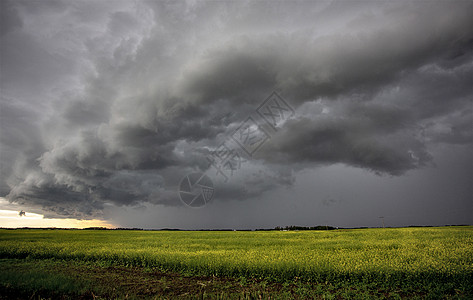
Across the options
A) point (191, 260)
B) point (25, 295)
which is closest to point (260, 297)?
point (191, 260)

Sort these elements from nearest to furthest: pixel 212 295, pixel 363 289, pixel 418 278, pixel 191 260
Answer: pixel 212 295, pixel 363 289, pixel 418 278, pixel 191 260

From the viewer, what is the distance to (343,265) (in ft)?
36.5

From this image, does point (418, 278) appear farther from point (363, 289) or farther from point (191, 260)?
point (191, 260)

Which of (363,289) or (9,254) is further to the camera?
(9,254)

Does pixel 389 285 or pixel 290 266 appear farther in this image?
pixel 290 266

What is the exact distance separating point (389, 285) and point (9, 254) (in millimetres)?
24792

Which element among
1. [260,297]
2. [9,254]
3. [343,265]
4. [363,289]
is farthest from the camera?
[9,254]

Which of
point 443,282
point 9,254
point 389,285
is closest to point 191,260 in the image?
point 389,285

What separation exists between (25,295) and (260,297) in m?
8.58

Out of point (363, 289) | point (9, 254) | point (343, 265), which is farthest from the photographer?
point (9, 254)

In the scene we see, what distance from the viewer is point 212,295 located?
8.70 m

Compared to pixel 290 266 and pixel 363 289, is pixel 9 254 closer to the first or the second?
pixel 290 266

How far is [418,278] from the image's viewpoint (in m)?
10.2

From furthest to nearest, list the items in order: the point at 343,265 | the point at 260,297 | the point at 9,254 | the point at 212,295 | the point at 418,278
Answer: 1. the point at 9,254
2. the point at 343,265
3. the point at 418,278
4. the point at 212,295
5. the point at 260,297
